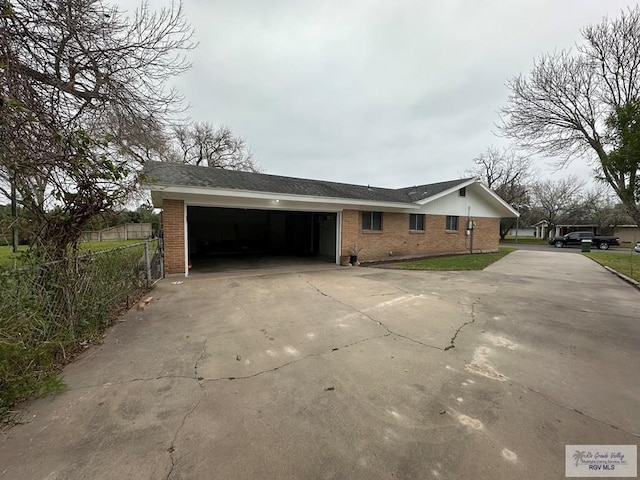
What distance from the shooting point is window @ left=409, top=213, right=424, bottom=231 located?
14.3 m

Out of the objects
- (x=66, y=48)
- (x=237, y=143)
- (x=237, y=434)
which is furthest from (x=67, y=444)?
(x=237, y=143)

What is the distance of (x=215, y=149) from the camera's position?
89.7 ft

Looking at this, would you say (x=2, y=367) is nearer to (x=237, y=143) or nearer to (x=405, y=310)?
(x=405, y=310)

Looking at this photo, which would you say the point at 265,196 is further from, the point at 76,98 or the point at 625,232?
the point at 625,232

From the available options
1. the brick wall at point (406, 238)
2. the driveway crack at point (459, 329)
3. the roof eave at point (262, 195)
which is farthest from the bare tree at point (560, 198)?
the driveway crack at point (459, 329)

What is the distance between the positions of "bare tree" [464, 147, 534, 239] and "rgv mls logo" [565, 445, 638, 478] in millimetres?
37164

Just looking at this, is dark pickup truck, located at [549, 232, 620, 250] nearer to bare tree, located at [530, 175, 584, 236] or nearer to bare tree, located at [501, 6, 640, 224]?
bare tree, located at [530, 175, 584, 236]

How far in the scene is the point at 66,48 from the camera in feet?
13.5

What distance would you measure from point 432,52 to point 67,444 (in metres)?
12.5

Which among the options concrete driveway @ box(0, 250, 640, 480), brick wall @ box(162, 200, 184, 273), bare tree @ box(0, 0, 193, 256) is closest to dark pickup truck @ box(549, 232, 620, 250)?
concrete driveway @ box(0, 250, 640, 480)

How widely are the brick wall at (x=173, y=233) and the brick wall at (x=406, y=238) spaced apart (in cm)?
634

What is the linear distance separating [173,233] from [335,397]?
7.69m

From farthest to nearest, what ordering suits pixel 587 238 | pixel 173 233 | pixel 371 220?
1. pixel 587 238
2. pixel 371 220
3. pixel 173 233

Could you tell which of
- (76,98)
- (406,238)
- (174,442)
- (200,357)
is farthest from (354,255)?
(174,442)
